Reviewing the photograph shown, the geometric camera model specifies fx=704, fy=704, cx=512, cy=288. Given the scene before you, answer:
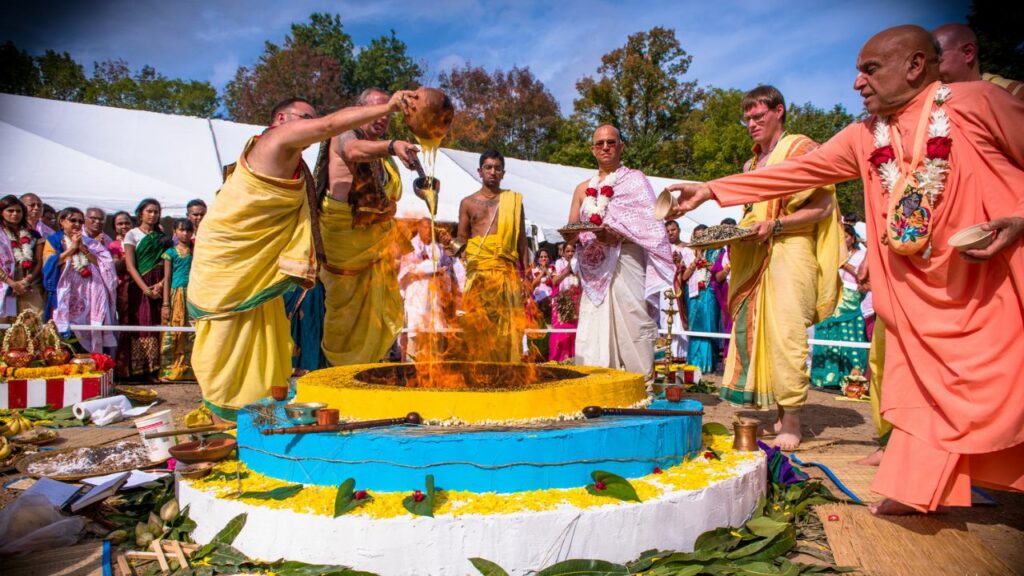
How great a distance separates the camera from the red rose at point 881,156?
3.47 meters

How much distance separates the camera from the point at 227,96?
42.6 metres

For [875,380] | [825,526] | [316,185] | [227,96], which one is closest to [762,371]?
[875,380]

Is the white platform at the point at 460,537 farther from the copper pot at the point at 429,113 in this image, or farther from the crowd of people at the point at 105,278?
the crowd of people at the point at 105,278

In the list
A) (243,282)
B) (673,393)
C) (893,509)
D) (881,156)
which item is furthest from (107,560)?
(881,156)

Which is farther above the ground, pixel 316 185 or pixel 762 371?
pixel 316 185

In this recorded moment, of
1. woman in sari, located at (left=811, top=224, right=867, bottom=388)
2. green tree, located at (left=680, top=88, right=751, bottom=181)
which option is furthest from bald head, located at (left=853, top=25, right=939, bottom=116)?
green tree, located at (left=680, top=88, right=751, bottom=181)

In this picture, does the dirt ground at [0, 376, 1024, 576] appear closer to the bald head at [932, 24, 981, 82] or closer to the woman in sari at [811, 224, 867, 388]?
the woman in sari at [811, 224, 867, 388]

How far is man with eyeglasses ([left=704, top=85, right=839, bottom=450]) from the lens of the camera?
509 centimetres

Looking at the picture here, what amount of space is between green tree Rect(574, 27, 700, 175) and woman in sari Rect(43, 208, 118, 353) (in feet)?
74.6

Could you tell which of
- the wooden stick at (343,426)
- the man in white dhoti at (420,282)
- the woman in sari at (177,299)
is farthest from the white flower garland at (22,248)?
the wooden stick at (343,426)

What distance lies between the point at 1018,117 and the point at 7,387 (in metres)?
8.10

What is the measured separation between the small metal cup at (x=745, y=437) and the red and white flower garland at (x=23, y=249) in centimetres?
876

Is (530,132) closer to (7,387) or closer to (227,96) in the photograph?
(227,96)

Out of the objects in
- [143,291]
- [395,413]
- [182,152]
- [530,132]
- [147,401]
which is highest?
[530,132]
